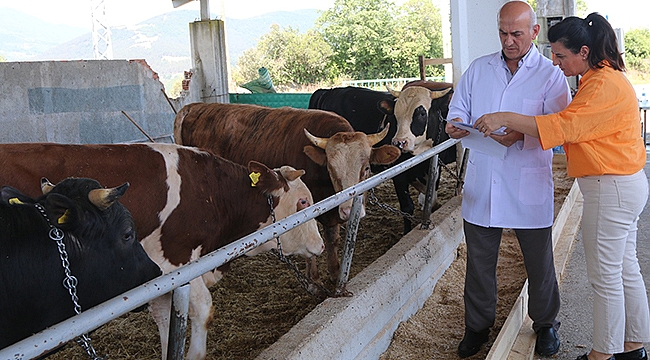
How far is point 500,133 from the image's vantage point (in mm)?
3199

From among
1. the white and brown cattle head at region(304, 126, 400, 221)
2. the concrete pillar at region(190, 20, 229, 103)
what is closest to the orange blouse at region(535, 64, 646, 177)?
the white and brown cattle head at region(304, 126, 400, 221)

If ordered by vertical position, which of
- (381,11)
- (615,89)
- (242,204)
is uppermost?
(381,11)

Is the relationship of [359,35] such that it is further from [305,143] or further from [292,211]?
[292,211]

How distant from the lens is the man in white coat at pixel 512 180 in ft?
10.8

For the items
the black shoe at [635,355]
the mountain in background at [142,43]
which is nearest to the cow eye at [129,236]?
the black shoe at [635,355]

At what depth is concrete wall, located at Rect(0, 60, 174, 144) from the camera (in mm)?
8414

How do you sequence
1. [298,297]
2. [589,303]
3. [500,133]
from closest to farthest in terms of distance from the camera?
[500,133] < [589,303] < [298,297]

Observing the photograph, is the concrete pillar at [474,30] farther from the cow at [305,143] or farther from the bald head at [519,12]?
the bald head at [519,12]

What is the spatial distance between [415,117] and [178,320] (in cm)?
468

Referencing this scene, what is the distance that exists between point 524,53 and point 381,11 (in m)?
39.8

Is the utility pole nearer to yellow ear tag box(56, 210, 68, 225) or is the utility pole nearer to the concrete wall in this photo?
the concrete wall

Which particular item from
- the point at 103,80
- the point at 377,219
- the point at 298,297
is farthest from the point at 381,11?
the point at 298,297

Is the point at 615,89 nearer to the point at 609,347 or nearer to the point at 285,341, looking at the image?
the point at 609,347

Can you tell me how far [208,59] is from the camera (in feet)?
47.5
